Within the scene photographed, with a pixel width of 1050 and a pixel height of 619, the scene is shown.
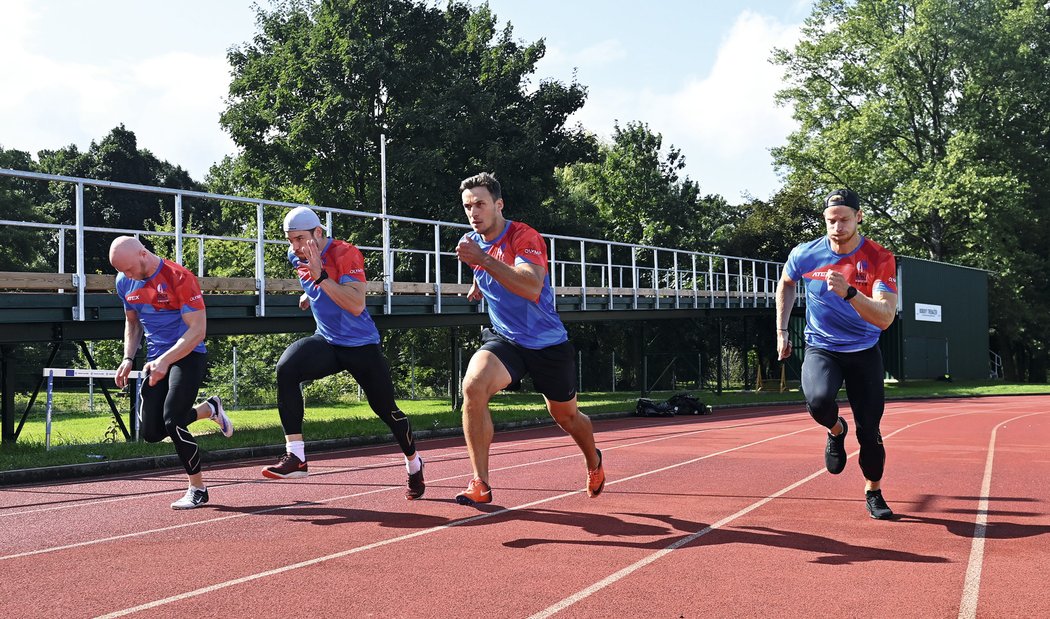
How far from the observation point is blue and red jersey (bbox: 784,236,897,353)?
6.35 metres

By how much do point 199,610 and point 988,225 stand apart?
147ft

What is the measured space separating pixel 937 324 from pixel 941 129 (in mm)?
10609

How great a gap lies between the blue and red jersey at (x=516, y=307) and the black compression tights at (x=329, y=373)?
3.60ft

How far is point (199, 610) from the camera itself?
424cm

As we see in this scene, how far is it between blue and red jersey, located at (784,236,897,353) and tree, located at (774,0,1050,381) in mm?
38426

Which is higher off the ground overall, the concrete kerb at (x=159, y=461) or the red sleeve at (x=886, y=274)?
the red sleeve at (x=886, y=274)

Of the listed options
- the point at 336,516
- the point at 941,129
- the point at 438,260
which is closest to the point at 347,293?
the point at 336,516

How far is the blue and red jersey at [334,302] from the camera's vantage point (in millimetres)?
6812

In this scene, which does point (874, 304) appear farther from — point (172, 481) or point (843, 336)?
point (172, 481)

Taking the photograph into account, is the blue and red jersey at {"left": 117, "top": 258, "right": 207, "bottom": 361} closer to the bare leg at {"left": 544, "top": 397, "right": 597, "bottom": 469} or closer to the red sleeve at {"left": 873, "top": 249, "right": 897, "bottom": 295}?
the bare leg at {"left": 544, "top": 397, "right": 597, "bottom": 469}

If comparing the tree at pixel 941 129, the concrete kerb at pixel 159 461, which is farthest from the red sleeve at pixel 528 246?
the tree at pixel 941 129

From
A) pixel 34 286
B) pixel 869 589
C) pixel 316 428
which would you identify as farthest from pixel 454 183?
pixel 869 589

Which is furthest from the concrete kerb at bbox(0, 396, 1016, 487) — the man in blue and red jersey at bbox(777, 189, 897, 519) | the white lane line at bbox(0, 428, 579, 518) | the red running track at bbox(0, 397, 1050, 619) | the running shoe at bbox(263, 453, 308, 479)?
the man in blue and red jersey at bbox(777, 189, 897, 519)

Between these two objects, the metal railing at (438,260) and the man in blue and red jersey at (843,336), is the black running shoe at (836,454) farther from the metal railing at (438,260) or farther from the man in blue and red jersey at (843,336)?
the metal railing at (438,260)
